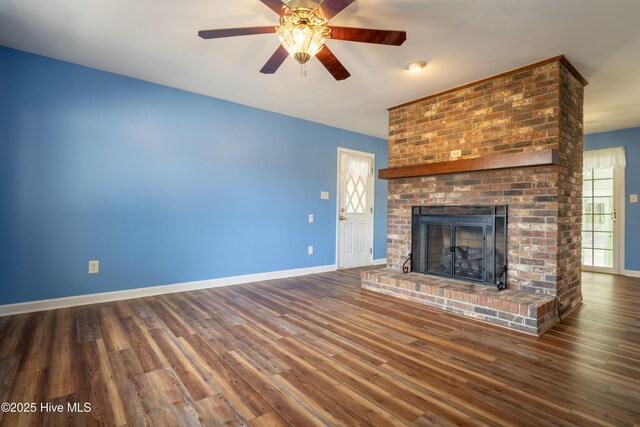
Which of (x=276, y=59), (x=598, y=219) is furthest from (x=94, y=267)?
(x=598, y=219)

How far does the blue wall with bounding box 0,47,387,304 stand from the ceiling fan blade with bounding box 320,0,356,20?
2614 millimetres

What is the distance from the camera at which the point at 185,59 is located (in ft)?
9.75

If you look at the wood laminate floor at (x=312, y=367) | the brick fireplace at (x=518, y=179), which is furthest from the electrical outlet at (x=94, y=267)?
the brick fireplace at (x=518, y=179)

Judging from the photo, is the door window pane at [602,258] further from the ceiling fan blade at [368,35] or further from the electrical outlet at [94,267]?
the electrical outlet at [94,267]

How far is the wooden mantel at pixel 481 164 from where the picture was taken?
8.91ft

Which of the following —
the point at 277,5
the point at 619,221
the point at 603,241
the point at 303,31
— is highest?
the point at 277,5

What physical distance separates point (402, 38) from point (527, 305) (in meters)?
2.28

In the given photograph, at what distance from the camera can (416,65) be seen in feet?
9.75

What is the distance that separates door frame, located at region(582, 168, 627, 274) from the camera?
5.07 meters

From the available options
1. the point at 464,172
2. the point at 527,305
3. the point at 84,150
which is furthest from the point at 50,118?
the point at 527,305

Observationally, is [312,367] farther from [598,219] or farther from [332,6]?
[598,219]

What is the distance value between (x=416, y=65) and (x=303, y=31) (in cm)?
155

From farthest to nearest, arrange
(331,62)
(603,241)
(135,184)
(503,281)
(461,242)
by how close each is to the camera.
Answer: (603,241), (461,242), (135,184), (503,281), (331,62)

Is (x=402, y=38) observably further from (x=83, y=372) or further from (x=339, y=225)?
(x=339, y=225)
